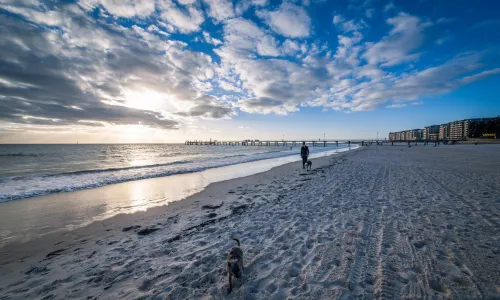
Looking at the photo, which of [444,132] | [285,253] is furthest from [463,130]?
[285,253]

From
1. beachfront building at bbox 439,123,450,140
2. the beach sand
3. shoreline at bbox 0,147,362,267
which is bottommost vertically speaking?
shoreline at bbox 0,147,362,267

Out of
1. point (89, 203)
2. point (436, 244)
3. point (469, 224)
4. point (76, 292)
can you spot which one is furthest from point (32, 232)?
point (469, 224)

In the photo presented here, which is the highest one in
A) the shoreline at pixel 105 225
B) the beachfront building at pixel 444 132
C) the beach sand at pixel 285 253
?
the beachfront building at pixel 444 132

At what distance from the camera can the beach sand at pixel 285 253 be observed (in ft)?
9.55

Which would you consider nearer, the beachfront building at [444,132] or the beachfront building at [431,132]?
the beachfront building at [444,132]

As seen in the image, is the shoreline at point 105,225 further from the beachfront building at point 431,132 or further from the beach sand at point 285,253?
the beachfront building at point 431,132

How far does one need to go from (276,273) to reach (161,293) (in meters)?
1.84

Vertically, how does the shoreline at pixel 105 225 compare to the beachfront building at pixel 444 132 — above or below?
below

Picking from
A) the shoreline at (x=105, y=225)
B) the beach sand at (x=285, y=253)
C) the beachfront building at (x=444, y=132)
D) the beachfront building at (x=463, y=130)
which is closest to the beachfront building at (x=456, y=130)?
the beachfront building at (x=463, y=130)

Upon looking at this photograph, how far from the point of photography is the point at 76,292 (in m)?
3.12

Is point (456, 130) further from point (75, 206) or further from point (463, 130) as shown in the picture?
point (75, 206)

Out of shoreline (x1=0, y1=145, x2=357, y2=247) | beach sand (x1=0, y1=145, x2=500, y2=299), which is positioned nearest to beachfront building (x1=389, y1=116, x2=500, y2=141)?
beach sand (x1=0, y1=145, x2=500, y2=299)

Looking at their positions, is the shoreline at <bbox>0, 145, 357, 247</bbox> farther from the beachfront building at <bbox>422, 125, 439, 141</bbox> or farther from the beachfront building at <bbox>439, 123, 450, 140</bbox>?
the beachfront building at <bbox>422, 125, 439, 141</bbox>

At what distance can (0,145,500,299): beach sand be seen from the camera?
2.91 m
